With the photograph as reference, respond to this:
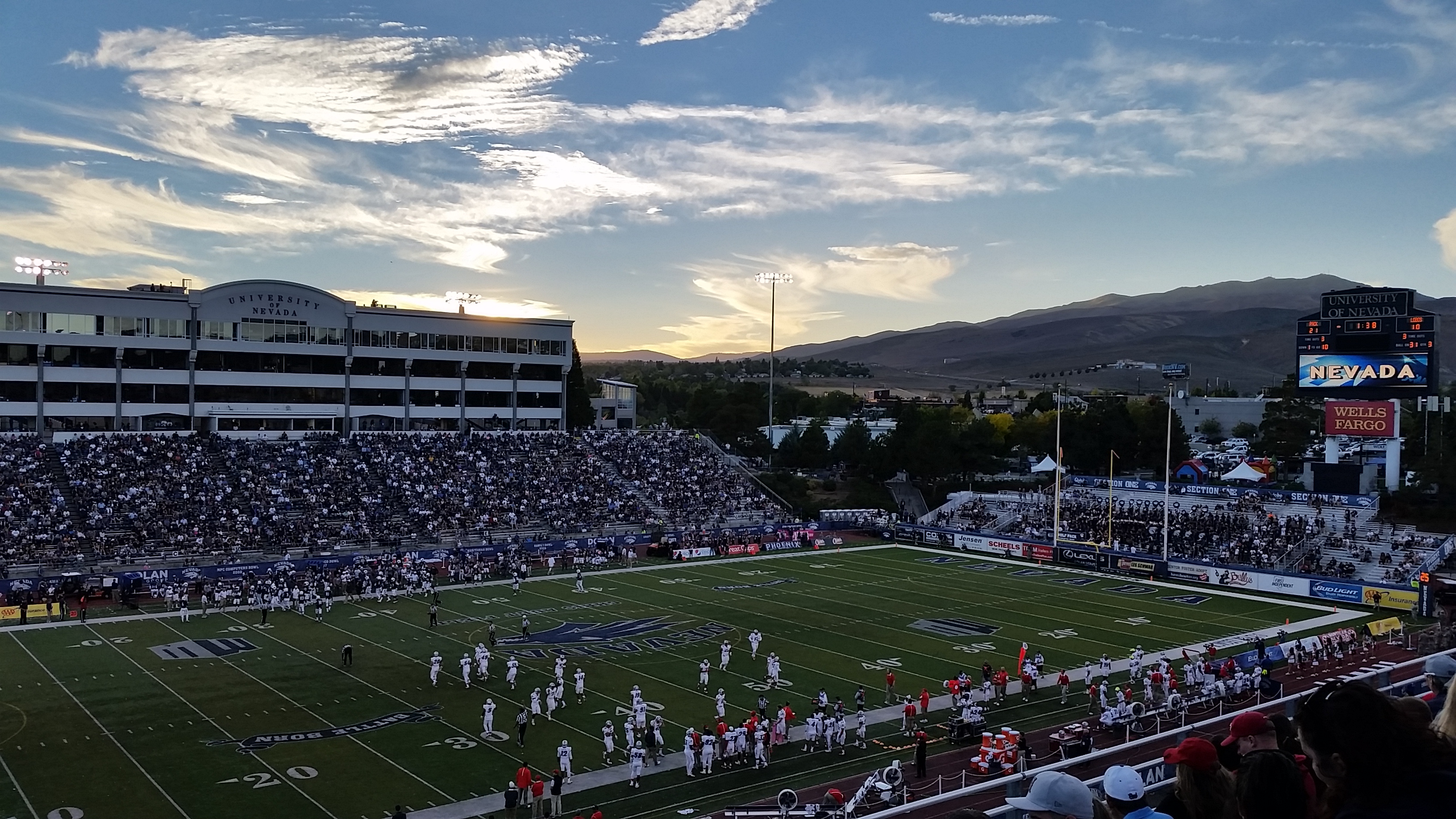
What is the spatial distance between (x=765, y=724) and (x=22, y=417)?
2043 inches

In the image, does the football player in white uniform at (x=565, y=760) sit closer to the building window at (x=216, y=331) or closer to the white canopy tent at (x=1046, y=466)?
the building window at (x=216, y=331)

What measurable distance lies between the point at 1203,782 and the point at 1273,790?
2.39ft

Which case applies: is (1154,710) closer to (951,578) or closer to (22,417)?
(951,578)

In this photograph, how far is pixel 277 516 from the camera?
169 ft

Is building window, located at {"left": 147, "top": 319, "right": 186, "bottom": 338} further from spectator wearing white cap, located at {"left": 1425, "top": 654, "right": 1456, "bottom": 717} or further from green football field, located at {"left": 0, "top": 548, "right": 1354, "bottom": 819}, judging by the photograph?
spectator wearing white cap, located at {"left": 1425, "top": 654, "right": 1456, "bottom": 717}

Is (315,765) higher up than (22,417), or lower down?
lower down

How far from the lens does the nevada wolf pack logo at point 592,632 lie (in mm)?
34031

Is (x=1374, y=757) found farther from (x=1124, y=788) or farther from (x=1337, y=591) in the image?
(x=1337, y=591)

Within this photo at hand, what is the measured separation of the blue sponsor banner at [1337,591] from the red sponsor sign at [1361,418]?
47.9 ft

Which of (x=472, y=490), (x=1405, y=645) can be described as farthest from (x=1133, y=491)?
(x=472, y=490)

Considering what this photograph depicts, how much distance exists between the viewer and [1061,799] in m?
4.06

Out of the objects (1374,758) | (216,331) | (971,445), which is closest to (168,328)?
(216,331)

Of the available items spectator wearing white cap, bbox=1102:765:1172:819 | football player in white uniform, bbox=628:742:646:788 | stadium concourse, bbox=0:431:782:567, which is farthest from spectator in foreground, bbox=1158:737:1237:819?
stadium concourse, bbox=0:431:782:567

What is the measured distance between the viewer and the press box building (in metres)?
58.2
